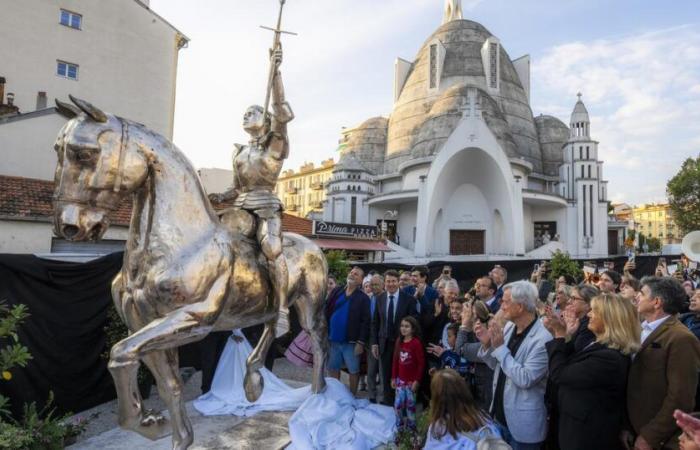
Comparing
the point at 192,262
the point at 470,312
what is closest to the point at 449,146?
the point at 470,312

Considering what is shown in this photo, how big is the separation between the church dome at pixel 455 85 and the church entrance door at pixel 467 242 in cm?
1186

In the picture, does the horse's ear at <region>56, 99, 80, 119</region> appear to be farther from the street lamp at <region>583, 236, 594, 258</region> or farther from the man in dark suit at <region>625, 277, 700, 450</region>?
the street lamp at <region>583, 236, 594, 258</region>

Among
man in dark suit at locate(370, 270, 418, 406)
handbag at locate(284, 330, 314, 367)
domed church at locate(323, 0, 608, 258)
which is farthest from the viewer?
domed church at locate(323, 0, 608, 258)

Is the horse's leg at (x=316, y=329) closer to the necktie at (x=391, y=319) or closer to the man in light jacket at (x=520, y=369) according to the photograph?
the necktie at (x=391, y=319)

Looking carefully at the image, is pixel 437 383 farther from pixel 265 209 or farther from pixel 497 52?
pixel 497 52

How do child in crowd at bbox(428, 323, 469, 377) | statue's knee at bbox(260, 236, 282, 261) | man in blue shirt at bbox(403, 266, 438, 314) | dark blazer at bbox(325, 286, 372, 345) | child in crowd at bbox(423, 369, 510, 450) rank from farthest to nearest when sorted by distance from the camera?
man in blue shirt at bbox(403, 266, 438, 314)
dark blazer at bbox(325, 286, 372, 345)
child in crowd at bbox(428, 323, 469, 377)
statue's knee at bbox(260, 236, 282, 261)
child in crowd at bbox(423, 369, 510, 450)

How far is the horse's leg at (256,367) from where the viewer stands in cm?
432

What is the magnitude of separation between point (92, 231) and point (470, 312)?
161 inches

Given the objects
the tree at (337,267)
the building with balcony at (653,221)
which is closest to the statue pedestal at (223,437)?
the tree at (337,267)

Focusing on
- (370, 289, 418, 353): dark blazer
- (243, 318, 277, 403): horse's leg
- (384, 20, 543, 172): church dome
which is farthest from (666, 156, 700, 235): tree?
(243, 318, 277, 403): horse's leg

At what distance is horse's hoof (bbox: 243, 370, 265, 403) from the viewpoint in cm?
430

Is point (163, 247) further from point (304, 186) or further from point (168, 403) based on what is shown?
point (304, 186)

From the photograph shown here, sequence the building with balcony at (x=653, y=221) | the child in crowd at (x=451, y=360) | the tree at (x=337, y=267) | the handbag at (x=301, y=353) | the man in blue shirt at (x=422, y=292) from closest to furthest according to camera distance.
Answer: the child in crowd at (x=451, y=360) → the man in blue shirt at (x=422, y=292) → the handbag at (x=301, y=353) → the tree at (x=337, y=267) → the building with balcony at (x=653, y=221)

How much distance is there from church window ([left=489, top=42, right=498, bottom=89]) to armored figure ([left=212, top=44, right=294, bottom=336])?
161 feet
